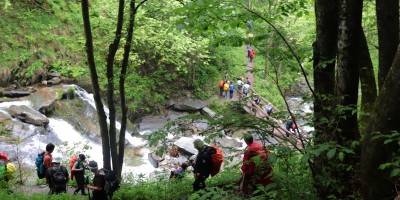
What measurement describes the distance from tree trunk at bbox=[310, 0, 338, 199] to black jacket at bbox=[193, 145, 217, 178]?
8.60 ft

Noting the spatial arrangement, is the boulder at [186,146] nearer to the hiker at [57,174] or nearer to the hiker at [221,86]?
the hiker at [221,86]

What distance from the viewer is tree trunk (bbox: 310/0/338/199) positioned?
360 cm

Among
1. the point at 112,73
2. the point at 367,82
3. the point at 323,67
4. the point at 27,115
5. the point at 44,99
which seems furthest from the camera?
the point at 44,99

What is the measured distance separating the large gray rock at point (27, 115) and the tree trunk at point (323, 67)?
574 inches

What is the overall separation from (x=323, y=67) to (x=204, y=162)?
3.25 meters

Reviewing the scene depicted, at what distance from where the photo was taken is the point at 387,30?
3.71 metres

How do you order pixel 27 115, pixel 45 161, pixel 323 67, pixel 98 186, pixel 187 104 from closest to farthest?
pixel 323 67, pixel 98 186, pixel 45 161, pixel 27 115, pixel 187 104

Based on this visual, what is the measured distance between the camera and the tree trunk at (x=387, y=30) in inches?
141

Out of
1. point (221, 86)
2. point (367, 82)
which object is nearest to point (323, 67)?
point (367, 82)

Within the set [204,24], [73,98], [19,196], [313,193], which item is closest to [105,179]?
[19,196]

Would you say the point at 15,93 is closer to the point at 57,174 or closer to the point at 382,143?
the point at 57,174

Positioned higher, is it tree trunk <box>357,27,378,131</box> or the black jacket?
tree trunk <box>357,27,378,131</box>

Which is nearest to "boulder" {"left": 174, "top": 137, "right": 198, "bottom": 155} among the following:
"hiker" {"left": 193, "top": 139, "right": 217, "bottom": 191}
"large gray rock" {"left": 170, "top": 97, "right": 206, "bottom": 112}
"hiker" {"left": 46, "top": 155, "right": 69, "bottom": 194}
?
"large gray rock" {"left": 170, "top": 97, "right": 206, "bottom": 112}

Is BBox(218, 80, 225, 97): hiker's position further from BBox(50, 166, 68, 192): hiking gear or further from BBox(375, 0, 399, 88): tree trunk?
BBox(375, 0, 399, 88): tree trunk
